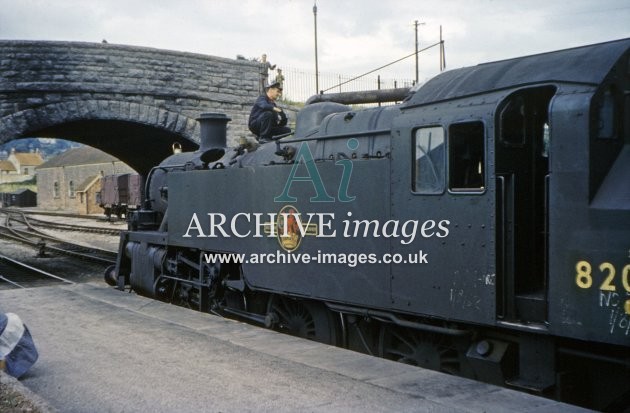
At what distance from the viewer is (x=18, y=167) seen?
11212 centimetres

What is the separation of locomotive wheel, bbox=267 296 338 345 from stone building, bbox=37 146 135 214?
37785mm

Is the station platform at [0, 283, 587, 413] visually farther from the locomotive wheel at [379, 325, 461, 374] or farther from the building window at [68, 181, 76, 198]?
the building window at [68, 181, 76, 198]

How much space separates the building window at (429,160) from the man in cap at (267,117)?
12.2 feet

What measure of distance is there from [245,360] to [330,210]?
1.71 metres

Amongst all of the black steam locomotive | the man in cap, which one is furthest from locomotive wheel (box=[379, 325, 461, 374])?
the man in cap

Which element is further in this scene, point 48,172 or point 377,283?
point 48,172

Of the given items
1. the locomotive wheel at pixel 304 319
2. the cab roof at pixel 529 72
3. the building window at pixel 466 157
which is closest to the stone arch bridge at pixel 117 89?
the locomotive wheel at pixel 304 319

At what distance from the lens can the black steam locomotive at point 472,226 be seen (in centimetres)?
431

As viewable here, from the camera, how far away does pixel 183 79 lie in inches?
626

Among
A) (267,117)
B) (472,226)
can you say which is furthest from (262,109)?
(472,226)

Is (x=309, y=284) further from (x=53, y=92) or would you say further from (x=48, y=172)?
(x=48, y=172)

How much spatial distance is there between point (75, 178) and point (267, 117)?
46.0 m

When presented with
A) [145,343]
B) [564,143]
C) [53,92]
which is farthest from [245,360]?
[53,92]

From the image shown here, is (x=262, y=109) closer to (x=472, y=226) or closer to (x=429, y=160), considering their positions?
(x=429, y=160)
